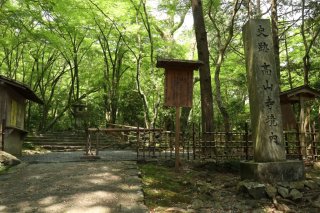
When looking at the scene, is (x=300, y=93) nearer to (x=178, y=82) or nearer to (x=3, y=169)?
(x=178, y=82)

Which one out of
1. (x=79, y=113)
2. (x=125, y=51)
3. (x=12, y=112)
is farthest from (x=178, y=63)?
(x=79, y=113)

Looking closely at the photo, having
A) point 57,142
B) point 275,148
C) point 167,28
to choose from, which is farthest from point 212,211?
point 167,28

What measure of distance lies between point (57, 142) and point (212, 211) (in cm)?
1441

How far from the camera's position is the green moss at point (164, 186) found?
7149mm

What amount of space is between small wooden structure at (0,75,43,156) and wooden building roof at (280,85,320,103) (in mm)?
10488

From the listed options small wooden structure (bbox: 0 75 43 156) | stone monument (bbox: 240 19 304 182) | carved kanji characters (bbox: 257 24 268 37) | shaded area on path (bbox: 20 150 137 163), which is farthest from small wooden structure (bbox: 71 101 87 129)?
carved kanji characters (bbox: 257 24 268 37)

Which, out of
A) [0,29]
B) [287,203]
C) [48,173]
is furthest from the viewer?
[0,29]

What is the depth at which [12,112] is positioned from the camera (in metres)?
13.8

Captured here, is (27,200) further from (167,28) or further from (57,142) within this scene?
(167,28)

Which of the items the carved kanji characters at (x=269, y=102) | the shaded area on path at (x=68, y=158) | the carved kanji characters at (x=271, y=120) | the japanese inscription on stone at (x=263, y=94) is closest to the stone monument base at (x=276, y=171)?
the japanese inscription on stone at (x=263, y=94)

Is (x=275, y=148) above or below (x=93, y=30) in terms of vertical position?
below

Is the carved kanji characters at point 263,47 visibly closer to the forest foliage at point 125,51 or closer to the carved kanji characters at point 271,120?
the carved kanji characters at point 271,120

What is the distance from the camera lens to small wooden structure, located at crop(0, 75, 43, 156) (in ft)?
41.8

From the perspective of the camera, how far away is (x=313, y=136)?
11.7m
